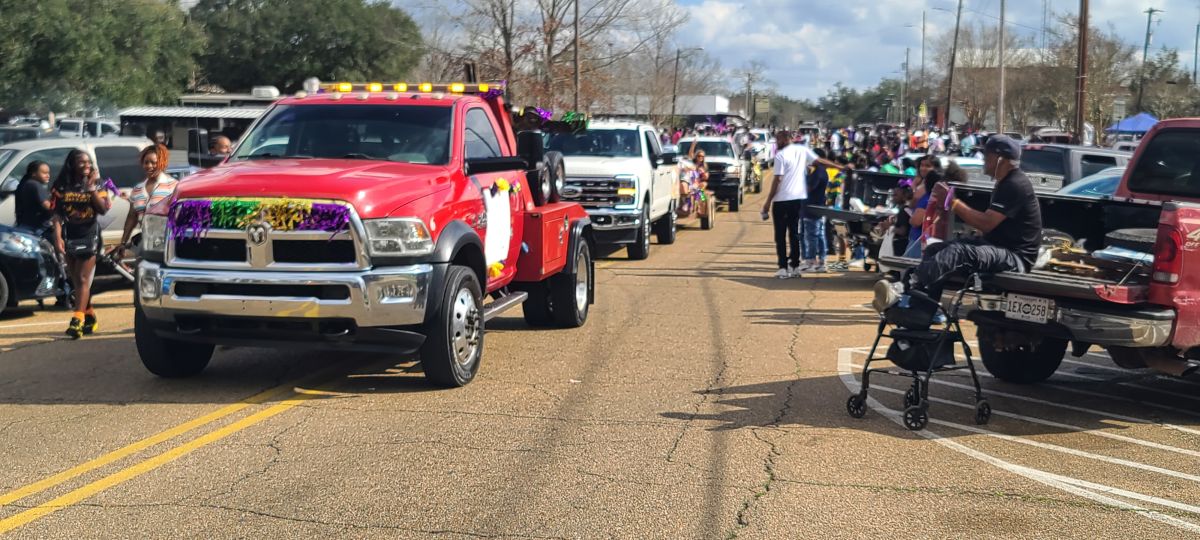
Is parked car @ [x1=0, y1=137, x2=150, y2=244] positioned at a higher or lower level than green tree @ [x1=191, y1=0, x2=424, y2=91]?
lower

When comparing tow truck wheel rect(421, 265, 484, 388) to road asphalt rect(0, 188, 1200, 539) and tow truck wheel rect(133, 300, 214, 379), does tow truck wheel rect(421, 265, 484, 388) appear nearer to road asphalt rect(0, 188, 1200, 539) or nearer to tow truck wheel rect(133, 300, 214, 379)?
road asphalt rect(0, 188, 1200, 539)

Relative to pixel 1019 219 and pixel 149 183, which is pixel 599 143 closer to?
pixel 149 183

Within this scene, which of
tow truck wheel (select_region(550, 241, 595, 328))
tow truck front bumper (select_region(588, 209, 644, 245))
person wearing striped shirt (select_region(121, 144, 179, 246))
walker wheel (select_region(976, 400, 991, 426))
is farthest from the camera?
tow truck front bumper (select_region(588, 209, 644, 245))

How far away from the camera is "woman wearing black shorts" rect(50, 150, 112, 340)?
34.4 ft

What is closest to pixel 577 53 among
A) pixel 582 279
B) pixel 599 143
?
pixel 599 143

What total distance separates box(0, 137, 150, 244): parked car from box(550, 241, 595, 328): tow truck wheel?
612cm

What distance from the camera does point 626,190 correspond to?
1800 centimetres

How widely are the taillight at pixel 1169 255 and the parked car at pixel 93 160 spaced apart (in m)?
11.3

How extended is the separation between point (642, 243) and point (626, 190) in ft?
3.03

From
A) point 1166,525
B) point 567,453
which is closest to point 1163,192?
point 1166,525

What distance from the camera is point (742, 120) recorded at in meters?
101

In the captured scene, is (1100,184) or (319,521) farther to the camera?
(1100,184)

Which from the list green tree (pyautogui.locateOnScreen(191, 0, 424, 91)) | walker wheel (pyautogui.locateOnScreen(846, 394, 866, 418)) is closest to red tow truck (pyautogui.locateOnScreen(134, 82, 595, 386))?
walker wheel (pyautogui.locateOnScreen(846, 394, 866, 418))

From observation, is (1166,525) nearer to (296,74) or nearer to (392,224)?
(392,224)
